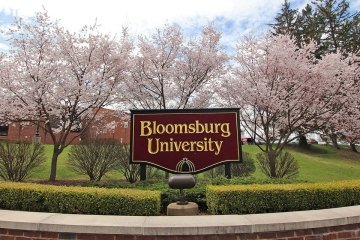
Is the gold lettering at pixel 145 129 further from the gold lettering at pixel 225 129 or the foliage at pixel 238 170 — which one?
the foliage at pixel 238 170

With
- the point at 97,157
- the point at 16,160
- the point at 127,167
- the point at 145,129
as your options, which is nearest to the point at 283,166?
the point at 127,167

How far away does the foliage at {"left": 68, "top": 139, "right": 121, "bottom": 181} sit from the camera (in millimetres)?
15930

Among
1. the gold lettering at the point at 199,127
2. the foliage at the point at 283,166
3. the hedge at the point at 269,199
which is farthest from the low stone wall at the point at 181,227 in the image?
the foliage at the point at 283,166

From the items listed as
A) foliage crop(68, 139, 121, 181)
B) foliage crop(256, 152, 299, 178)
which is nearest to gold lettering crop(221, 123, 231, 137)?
foliage crop(256, 152, 299, 178)

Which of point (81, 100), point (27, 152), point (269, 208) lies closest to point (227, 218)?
point (269, 208)

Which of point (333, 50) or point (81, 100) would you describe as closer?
point (81, 100)

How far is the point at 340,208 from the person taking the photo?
650 centimetres

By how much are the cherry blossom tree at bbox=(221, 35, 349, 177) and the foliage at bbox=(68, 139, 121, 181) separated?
623 centimetres

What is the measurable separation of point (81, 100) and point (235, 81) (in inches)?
273

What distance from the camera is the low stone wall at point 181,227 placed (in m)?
5.20

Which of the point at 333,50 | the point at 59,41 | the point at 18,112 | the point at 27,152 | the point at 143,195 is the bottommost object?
the point at 143,195

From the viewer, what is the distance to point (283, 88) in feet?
48.1

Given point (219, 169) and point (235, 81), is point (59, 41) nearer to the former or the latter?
point (235, 81)

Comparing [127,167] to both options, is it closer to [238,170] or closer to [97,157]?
[97,157]
